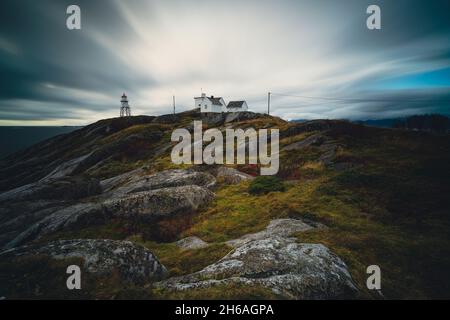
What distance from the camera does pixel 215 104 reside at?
10988 cm

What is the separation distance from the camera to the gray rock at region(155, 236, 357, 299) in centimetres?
929

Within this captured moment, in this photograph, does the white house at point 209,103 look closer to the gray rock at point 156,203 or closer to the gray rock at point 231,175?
the gray rock at point 231,175

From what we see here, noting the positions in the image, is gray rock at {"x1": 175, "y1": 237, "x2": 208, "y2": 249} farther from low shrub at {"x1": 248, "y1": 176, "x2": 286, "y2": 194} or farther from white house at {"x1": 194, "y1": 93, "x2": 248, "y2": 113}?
white house at {"x1": 194, "y1": 93, "x2": 248, "y2": 113}

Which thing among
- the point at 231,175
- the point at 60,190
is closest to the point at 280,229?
the point at 231,175

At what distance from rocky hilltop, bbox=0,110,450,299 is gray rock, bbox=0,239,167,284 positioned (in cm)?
5

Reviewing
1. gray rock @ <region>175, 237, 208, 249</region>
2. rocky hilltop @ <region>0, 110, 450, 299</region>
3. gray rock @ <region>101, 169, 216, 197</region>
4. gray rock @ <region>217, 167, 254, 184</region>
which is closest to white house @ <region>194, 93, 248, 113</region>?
rocky hilltop @ <region>0, 110, 450, 299</region>

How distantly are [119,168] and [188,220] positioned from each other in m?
28.8

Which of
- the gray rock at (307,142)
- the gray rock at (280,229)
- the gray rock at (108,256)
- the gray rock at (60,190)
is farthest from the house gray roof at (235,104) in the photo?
the gray rock at (108,256)

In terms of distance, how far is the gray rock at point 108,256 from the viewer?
36.0 feet

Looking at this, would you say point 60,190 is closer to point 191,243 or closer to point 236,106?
point 191,243

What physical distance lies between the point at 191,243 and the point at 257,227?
4.68m

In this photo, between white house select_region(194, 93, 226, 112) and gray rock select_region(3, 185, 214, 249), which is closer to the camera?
gray rock select_region(3, 185, 214, 249)
